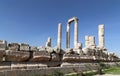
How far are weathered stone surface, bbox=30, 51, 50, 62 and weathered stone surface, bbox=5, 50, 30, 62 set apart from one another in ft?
1.29

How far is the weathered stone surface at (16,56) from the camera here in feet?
28.7

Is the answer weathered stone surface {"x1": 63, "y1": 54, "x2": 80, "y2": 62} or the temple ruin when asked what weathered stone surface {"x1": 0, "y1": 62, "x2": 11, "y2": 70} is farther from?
weathered stone surface {"x1": 63, "y1": 54, "x2": 80, "y2": 62}

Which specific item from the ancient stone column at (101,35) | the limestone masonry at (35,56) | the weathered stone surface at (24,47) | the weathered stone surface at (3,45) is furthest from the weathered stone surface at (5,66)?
the ancient stone column at (101,35)

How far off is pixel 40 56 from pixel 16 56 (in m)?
1.38

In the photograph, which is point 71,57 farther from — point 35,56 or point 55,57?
point 35,56

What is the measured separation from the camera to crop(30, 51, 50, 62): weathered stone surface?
9.67 metres

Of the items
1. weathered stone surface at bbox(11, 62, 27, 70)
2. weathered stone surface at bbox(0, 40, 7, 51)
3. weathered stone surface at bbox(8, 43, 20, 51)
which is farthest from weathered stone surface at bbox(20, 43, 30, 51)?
weathered stone surface at bbox(0, 40, 7, 51)

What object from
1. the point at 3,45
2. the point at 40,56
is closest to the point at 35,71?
the point at 40,56

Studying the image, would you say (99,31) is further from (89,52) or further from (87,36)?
(89,52)

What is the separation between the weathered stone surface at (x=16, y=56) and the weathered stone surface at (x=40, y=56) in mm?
394

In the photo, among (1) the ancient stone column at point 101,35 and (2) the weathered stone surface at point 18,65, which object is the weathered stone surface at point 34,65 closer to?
(2) the weathered stone surface at point 18,65

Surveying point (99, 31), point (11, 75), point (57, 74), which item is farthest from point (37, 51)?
point (99, 31)

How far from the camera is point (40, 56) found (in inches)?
388

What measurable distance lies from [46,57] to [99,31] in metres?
18.0
